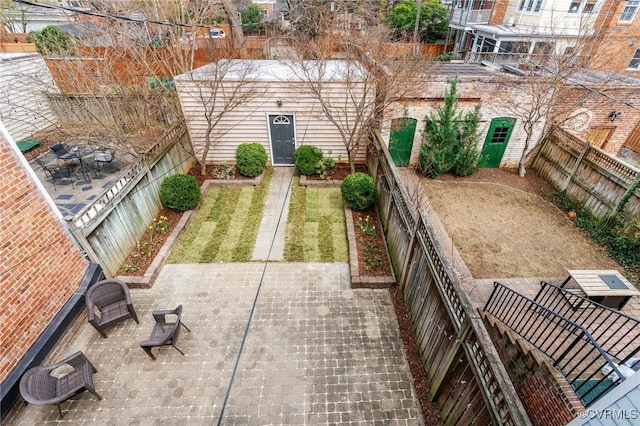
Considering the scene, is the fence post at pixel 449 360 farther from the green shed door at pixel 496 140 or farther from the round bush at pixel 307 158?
the green shed door at pixel 496 140

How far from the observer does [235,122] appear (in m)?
10.2

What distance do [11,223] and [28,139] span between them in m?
9.79

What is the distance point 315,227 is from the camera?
8.07 metres

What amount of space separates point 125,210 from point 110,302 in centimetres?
229

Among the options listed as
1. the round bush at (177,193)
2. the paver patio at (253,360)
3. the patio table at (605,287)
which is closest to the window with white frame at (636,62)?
the patio table at (605,287)

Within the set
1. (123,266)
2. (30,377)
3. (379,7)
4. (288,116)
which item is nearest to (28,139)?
(123,266)

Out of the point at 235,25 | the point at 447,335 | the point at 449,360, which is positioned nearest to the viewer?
the point at 449,360

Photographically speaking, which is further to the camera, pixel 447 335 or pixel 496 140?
pixel 496 140

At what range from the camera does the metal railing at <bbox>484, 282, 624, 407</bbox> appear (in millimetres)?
3896

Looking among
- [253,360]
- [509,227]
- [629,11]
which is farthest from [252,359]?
[629,11]

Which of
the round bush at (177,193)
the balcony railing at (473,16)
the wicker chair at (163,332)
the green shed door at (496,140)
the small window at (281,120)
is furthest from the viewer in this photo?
the balcony railing at (473,16)

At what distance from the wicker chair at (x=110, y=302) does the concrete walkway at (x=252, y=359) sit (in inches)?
11.0

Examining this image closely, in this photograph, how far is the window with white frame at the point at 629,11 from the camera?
55.7ft

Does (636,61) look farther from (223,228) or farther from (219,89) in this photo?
(223,228)
